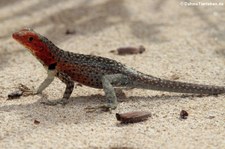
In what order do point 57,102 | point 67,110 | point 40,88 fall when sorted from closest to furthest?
point 67,110 < point 57,102 < point 40,88

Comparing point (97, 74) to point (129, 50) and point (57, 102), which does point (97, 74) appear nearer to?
point (57, 102)

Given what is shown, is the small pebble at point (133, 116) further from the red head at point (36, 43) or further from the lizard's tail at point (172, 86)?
the red head at point (36, 43)

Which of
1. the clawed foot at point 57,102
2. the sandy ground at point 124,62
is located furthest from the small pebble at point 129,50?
the clawed foot at point 57,102

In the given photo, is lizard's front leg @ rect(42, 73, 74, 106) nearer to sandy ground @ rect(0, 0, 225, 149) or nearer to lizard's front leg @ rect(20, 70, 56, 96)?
sandy ground @ rect(0, 0, 225, 149)

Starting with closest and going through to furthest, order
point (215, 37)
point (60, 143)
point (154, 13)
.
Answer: point (60, 143) < point (215, 37) < point (154, 13)

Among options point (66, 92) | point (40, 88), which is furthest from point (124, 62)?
point (66, 92)

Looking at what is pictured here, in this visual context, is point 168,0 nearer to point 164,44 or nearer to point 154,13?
point 154,13

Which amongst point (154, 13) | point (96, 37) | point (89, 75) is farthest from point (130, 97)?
point (154, 13)
